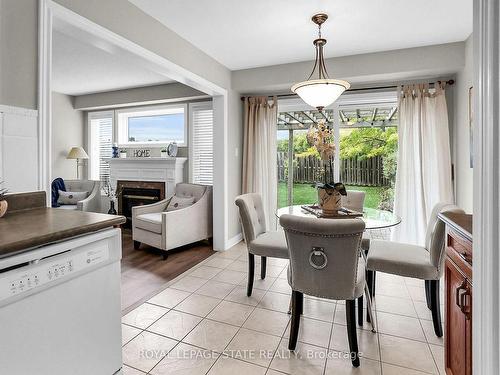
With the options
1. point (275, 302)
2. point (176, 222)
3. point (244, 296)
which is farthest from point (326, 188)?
point (176, 222)

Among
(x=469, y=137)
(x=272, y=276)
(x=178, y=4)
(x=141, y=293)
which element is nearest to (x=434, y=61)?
(x=469, y=137)

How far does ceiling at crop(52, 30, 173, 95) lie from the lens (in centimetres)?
357

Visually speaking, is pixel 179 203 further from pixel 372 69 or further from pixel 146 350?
pixel 372 69

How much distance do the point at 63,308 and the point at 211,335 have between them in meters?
1.19

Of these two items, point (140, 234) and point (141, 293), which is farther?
point (140, 234)

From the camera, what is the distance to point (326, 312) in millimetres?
2436

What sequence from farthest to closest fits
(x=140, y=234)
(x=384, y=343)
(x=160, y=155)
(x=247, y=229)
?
(x=160, y=155)
(x=140, y=234)
(x=247, y=229)
(x=384, y=343)

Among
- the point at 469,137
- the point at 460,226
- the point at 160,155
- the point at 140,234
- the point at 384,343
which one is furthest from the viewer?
the point at 160,155

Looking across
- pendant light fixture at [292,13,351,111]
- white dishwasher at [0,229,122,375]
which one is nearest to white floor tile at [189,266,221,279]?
white dishwasher at [0,229,122,375]

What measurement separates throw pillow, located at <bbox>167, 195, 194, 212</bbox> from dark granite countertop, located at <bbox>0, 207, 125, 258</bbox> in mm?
2770

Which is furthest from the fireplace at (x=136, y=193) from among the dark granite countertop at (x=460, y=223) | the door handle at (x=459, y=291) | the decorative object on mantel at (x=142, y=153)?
the door handle at (x=459, y=291)

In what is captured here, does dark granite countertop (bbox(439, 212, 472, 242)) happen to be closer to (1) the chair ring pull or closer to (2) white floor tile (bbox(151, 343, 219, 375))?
(1) the chair ring pull

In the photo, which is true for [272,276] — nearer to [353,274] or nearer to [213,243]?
[213,243]

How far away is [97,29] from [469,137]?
11.7 feet
